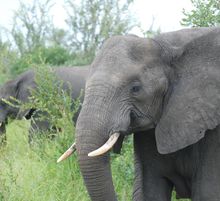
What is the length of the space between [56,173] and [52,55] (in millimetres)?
12064

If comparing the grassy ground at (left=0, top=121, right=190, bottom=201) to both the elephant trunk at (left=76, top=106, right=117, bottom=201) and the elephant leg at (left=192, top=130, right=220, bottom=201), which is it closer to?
the elephant leg at (left=192, top=130, right=220, bottom=201)

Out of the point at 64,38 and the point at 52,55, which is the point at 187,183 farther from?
the point at 64,38

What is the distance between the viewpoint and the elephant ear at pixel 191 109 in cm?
350

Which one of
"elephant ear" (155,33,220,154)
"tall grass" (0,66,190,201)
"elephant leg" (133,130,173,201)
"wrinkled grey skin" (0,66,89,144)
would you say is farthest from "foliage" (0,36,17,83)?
"elephant ear" (155,33,220,154)

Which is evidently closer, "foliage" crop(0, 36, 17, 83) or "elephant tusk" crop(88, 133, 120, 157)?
"elephant tusk" crop(88, 133, 120, 157)

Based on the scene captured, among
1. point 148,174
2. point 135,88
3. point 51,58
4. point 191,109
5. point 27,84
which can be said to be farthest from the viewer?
point 51,58

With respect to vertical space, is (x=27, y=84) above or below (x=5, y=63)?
above

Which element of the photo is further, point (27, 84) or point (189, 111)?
point (27, 84)

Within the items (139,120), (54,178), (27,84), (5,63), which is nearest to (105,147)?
(139,120)

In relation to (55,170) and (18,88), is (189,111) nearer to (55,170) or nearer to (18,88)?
(55,170)

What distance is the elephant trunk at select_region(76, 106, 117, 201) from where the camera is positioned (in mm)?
3168

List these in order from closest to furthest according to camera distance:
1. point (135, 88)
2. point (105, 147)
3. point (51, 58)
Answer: point (105, 147)
point (135, 88)
point (51, 58)

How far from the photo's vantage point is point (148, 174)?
3865mm

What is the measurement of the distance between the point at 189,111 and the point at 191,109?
0.02 m
